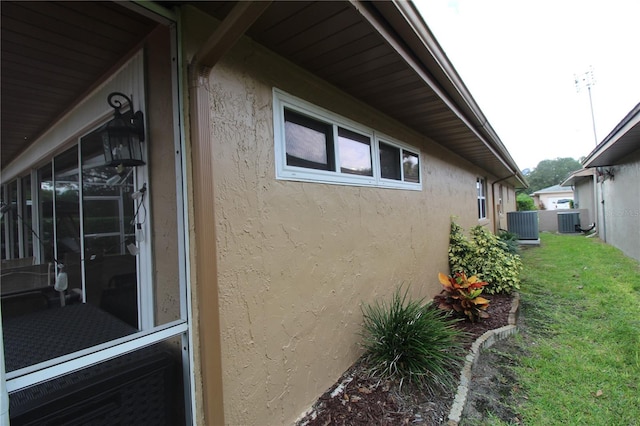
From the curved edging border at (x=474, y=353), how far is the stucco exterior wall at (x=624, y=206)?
6.00 m

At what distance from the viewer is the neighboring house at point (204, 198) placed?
5.34ft

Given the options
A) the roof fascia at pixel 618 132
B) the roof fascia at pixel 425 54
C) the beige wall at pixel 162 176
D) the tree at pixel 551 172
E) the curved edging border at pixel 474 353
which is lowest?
the curved edging border at pixel 474 353

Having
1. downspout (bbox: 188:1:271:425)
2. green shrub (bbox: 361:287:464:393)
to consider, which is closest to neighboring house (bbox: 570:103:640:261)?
green shrub (bbox: 361:287:464:393)

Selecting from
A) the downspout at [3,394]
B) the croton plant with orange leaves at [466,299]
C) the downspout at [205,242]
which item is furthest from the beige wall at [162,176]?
the croton plant with orange leaves at [466,299]

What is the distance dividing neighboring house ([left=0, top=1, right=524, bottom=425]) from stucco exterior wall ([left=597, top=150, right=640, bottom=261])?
782 cm

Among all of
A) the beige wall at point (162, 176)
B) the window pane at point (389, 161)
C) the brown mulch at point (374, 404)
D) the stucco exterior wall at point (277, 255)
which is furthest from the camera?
the window pane at point (389, 161)

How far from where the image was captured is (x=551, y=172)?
6425cm

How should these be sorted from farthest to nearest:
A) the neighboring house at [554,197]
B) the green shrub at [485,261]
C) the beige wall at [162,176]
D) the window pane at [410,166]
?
the neighboring house at [554,197], the green shrub at [485,261], the window pane at [410,166], the beige wall at [162,176]

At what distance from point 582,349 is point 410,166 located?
3.03m

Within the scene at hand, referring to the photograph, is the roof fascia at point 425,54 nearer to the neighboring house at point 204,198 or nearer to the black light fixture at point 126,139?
the neighboring house at point 204,198

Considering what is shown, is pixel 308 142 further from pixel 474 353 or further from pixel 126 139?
pixel 474 353

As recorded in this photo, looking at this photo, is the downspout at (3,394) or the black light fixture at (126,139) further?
the black light fixture at (126,139)

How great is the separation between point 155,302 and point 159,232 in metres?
0.45

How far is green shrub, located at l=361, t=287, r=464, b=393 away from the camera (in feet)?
8.77
